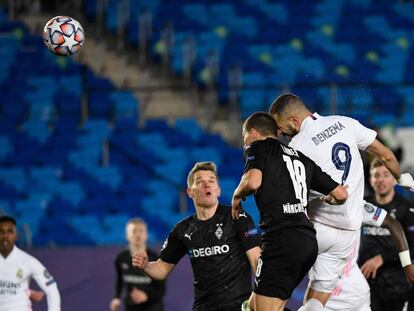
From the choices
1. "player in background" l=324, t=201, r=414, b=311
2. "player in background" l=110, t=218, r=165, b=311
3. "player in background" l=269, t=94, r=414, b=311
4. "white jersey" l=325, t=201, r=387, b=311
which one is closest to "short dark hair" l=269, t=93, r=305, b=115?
"player in background" l=269, t=94, r=414, b=311

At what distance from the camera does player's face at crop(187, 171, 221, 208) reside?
22.9ft

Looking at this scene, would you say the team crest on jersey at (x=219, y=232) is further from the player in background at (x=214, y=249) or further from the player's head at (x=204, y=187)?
the player's head at (x=204, y=187)

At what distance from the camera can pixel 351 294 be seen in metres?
7.60

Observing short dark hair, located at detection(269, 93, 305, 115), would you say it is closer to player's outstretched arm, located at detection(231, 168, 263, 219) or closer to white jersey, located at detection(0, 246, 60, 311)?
player's outstretched arm, located at detection(231, 168, 263, 219)

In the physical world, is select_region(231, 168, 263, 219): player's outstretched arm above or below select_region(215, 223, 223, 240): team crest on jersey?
above

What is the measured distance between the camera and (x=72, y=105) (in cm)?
1638

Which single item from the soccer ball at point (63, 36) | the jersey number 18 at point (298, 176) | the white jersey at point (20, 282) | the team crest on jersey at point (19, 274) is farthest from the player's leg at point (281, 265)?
the soccer ball at point (63, 36)

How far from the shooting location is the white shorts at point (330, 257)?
734cm

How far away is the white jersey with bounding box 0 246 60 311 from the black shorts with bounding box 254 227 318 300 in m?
2.84

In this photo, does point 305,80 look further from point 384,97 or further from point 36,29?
point 36,29

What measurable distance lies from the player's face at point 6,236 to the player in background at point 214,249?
Answer: 2.06 metres

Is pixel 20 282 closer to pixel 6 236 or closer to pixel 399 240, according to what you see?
pixel 6 236

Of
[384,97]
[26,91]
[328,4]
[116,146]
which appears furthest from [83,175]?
[328,4]

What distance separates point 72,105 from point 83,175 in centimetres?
196
